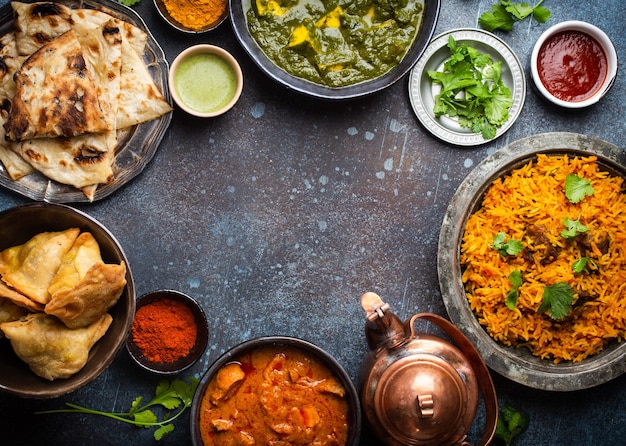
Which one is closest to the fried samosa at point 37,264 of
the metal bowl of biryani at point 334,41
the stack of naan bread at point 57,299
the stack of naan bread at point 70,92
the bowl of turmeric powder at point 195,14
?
the stack of naan bread at point 57,299

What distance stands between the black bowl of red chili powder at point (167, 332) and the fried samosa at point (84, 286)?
29 cm

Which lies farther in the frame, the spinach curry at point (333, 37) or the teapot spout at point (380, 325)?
the spinach curry at point (333, 37)

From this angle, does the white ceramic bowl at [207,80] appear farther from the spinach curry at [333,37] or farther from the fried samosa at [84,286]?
the fried samosa at [84,286]

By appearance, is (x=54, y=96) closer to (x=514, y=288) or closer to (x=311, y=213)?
(x=311, y=213)

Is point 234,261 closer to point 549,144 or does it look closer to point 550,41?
point 549,144

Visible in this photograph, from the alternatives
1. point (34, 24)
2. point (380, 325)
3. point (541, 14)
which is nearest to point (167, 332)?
point (380, 325)

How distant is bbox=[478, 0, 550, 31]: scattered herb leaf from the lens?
330cm

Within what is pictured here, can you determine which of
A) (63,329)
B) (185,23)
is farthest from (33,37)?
(63,329)

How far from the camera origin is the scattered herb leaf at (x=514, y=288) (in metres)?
2.98

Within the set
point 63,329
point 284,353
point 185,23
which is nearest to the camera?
point 63,329

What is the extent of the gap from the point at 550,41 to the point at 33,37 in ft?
8.46

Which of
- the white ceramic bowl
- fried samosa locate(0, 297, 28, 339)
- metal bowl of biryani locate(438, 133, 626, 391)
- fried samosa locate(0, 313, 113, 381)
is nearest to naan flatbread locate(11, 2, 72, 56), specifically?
the white ceramic bowl

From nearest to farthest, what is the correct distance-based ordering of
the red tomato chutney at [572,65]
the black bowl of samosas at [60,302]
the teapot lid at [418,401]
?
1. the teapot lid at [418,401]
2. the black bowl of samosas at [60,302]
3. the red tomato chutney at [572,65]

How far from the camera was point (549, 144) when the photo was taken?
121 inches
